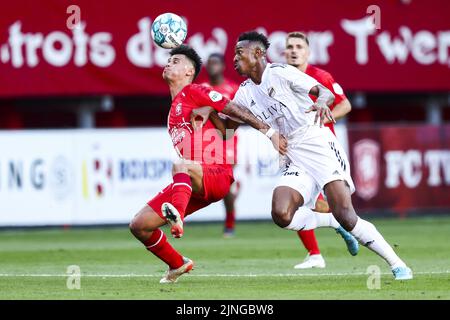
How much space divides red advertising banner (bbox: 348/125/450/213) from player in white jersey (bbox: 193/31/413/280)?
959 cm

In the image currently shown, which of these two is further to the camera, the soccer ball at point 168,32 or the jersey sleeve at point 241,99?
the soccer ball at point 168,32

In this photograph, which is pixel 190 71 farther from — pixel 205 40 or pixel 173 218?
pixel 205 40

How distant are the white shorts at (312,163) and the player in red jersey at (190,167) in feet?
0.55

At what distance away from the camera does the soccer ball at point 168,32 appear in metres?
10.8

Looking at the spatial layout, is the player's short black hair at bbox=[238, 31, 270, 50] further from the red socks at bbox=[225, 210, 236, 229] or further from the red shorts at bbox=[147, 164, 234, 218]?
the red socks at bbox=[225, 210, 236, 229]

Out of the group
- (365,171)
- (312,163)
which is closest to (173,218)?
(312,163)

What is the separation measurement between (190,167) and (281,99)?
1.02 metres

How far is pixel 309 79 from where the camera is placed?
10070mm

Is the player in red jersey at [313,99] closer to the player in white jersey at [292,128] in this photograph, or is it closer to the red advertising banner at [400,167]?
the player in white jersey at [292,128]

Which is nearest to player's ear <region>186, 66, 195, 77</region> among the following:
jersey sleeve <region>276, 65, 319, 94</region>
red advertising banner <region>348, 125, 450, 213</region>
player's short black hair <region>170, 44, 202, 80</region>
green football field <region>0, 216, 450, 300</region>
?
player's short black hair <region>170, 44, 202, 80</region>

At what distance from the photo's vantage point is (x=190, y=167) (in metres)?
9.98

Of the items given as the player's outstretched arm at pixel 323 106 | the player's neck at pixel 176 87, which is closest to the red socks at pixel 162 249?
the player's neck at pixel 176 87

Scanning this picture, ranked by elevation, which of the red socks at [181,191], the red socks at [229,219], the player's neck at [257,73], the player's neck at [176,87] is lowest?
the red socks at [229,219]
